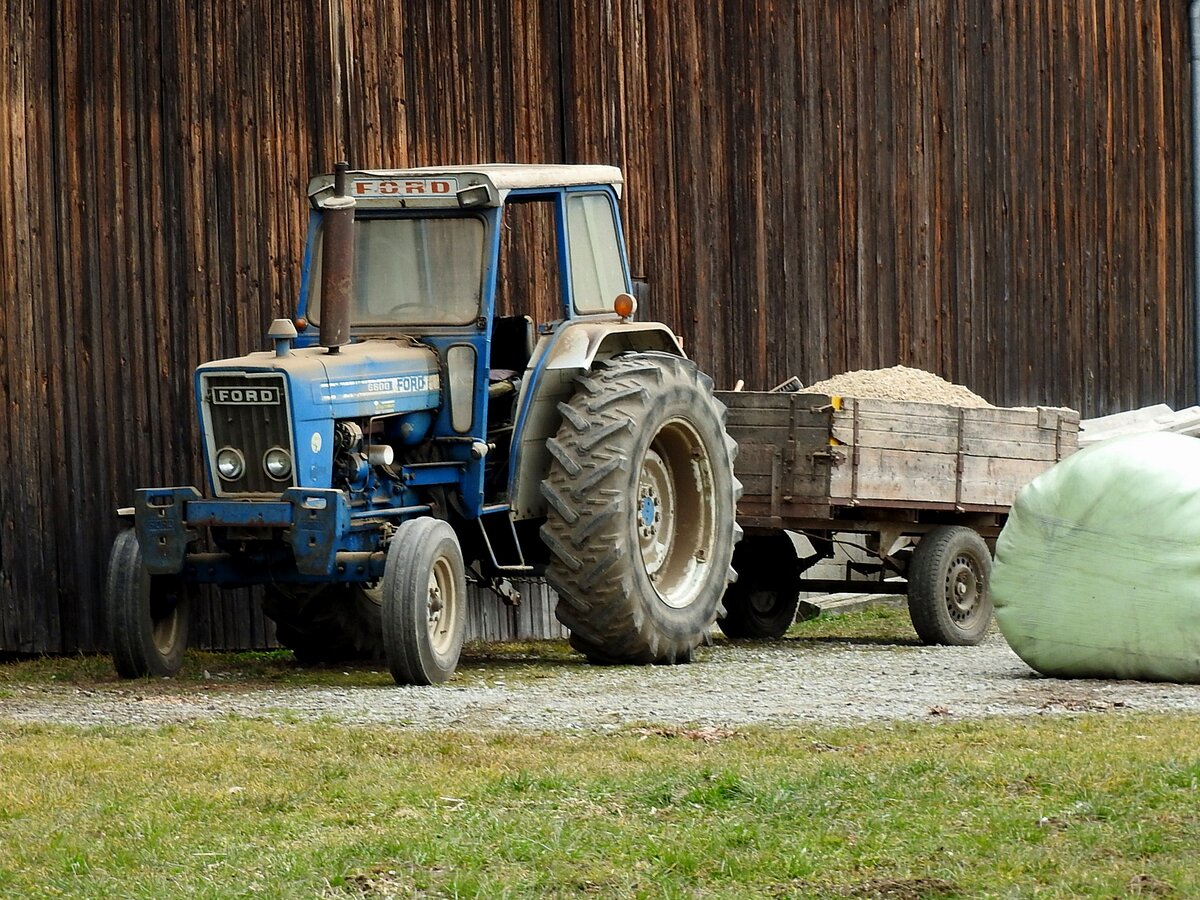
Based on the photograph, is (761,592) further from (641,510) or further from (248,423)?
(248,423)

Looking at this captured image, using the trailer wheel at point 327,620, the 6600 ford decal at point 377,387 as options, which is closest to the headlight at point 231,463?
the 6600 ford decal at point 377,387

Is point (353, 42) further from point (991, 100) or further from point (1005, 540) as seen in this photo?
point (991, 100)

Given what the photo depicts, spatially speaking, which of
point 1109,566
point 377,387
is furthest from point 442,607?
point 1109,566

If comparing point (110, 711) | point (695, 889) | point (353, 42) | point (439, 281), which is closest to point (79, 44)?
point (353, 42)

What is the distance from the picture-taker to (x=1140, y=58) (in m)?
20.2

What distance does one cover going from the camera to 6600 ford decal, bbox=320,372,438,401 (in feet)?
33.4

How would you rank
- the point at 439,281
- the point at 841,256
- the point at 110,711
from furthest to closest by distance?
the point at 841,256
the point at 439,281
the point at 110,711

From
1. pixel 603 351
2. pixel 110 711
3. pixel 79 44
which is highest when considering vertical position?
pixel 79 44

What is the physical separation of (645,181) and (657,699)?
612 centimetres

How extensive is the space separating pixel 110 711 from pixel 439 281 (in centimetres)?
319

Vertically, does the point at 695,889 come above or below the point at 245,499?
below

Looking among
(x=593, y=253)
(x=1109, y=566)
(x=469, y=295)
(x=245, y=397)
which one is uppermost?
(x=593, y=253)

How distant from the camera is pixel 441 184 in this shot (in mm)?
11008

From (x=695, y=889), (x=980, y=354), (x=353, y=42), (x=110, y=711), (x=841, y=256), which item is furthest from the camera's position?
(x=980, y=354)
